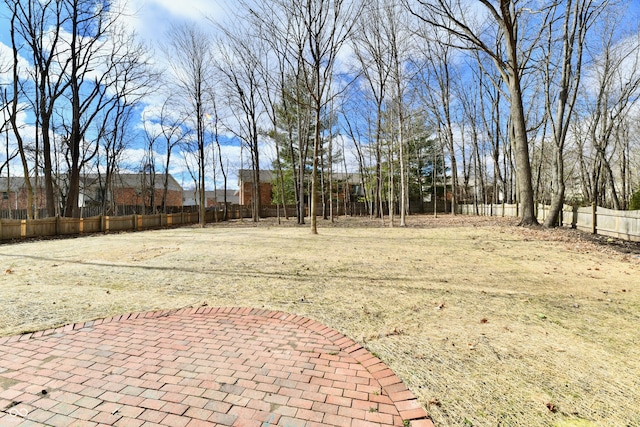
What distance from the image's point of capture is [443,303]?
3.78 metres

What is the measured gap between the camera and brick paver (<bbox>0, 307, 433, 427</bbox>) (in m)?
1.75

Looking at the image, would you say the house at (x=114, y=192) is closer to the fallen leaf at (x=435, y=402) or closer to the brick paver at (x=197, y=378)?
the brick paver at (x=197, y=378)

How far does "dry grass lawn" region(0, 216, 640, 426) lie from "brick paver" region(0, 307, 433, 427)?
307 millimetres

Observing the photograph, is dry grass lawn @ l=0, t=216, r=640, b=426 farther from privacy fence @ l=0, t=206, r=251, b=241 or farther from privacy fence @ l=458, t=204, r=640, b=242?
privacy fence @ l=0, t=206, r=251, b=241

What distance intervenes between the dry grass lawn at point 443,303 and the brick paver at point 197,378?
0.31 metres

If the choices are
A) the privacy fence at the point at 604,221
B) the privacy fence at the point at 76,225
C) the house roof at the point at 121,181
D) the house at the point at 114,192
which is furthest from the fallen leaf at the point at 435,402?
the house roof at the point at 121,181

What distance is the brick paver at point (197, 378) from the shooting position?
69.0 inches

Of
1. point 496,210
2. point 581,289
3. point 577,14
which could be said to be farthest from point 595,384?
point 496,210

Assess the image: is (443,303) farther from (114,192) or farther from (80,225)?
(114,192)

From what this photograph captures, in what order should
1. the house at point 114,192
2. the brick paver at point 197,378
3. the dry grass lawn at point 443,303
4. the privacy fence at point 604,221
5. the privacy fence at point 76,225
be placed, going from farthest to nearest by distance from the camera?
the house at point 114,192 → the privacy fence at point 76,225 → the privacy fence at point 604,221 → the dry grass lawn at point 443,303 → the brick paver at point 197,378

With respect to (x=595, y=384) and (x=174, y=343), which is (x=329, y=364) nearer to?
(x=174, y=343)

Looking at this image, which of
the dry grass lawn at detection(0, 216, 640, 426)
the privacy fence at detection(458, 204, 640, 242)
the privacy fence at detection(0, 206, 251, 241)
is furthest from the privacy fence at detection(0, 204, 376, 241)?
the privacy fence at detection(458, 204, 640, 242)

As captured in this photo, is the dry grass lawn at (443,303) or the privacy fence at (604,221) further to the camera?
the privacy fence at (604,221)

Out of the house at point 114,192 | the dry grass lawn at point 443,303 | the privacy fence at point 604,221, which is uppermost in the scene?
the house at point 114,192
